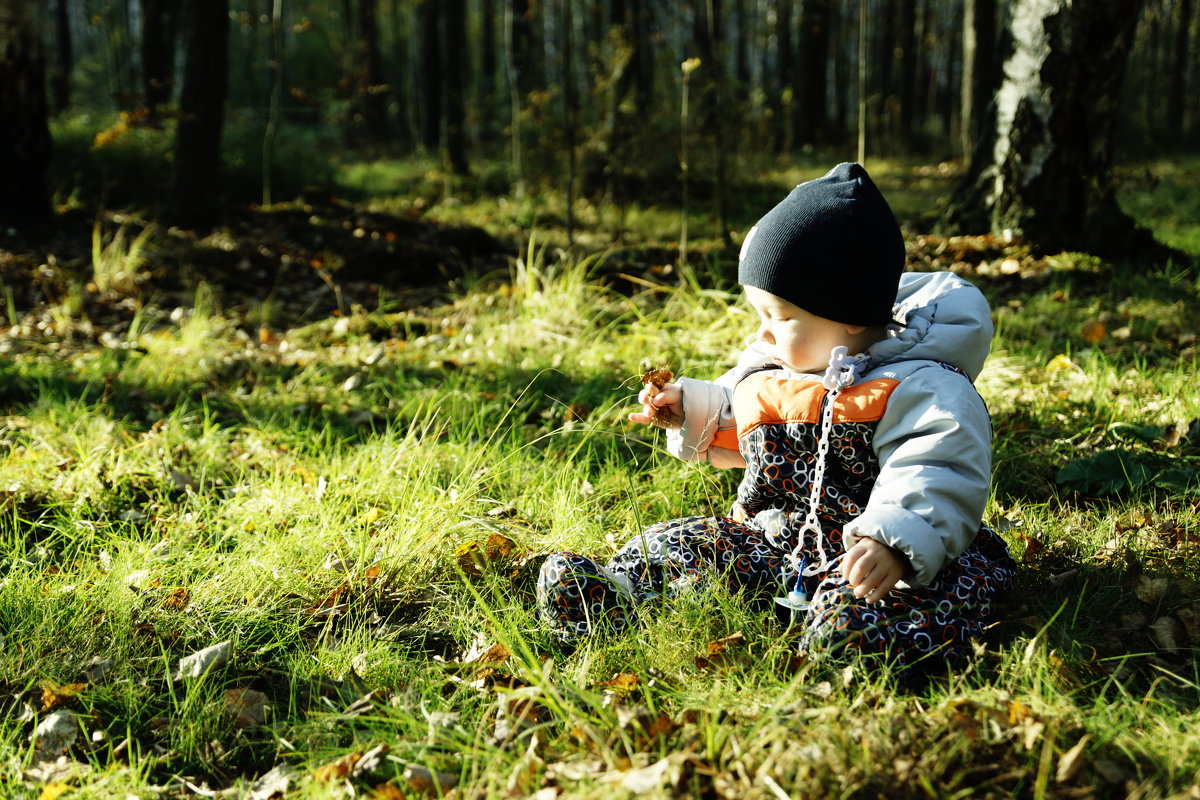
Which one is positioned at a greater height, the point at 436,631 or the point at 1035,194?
the point at 1035,194

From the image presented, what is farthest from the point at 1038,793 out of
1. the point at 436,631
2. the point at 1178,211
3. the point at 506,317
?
the point at 1178,211

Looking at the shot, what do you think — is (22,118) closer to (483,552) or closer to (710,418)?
(483,552)

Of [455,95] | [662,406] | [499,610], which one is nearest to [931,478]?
[662,406]

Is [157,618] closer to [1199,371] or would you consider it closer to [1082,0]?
[1199,371]

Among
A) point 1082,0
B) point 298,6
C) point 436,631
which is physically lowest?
point 436,631

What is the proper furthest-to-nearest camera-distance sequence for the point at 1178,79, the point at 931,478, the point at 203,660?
the point at 1178,79 → the point at 203,660 → the point at 931,478

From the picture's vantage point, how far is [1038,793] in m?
1.50

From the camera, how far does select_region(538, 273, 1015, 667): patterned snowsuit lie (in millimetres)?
1913

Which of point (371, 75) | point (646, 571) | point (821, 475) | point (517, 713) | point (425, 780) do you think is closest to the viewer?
point (425, 780)

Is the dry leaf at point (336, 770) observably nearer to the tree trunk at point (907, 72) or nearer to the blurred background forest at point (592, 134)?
the blurred background forest at point (592, 134)

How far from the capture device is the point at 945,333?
2.14 metres

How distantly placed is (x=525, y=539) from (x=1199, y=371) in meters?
2.93

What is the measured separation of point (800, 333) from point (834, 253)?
0.73ft

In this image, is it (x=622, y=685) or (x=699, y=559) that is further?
(x=699, y=559)
